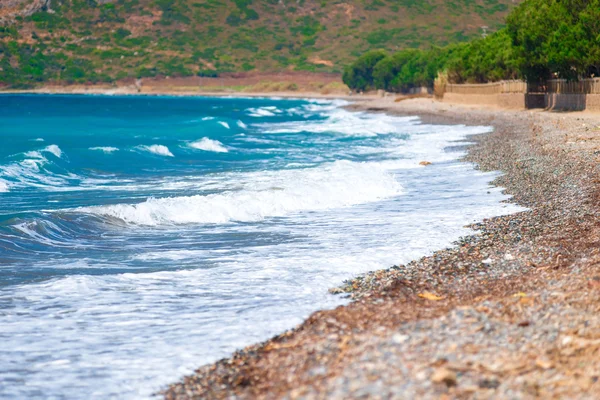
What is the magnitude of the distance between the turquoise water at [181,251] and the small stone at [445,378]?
297 cm

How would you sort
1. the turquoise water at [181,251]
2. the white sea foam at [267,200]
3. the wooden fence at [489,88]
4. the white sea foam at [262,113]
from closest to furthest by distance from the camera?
the turquoise water at [181,251] → the white sea foam at [267,200] → the wooden fence at [489,88] → the white sea foam at [262,113]

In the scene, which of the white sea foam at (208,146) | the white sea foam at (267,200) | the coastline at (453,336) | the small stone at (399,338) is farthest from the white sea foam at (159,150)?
the small stone at (399,338)

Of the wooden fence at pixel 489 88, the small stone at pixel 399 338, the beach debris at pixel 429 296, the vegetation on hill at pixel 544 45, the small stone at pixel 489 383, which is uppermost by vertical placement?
the vegetation on hill at pixel 544 45

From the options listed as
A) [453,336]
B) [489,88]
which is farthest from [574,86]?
[453,336]

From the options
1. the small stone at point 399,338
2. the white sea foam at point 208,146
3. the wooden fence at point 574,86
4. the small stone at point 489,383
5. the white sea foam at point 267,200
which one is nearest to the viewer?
the small stone at point 489,383

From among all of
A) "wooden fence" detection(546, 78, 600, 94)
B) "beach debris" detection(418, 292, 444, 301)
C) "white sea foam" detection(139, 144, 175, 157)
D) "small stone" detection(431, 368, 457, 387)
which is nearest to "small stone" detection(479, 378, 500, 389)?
"small stone" detection(431, 368, 457, 387)

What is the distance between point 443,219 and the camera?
62.6 ft

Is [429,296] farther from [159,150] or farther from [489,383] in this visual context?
[159,150]

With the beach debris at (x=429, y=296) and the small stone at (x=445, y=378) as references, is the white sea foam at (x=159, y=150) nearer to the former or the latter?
the beach debris at (x=429, y=296)

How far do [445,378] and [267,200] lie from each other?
1542 centimetres

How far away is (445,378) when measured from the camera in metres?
7.48

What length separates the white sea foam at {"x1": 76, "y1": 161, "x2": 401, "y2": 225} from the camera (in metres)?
20.7

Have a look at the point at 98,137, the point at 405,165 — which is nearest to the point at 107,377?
the point at 405,165

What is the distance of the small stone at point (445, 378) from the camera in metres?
7.47
